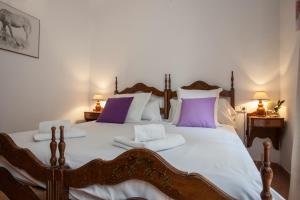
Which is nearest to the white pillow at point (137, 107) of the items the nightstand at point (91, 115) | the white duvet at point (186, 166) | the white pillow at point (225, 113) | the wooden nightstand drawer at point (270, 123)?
the nightstand at point (91, 115)

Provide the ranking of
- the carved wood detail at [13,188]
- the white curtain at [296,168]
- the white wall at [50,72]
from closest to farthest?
the carved wood detail at [13,188] → the white curtain at [296,168] → the white wall at [50,72]

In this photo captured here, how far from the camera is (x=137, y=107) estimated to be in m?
3.12

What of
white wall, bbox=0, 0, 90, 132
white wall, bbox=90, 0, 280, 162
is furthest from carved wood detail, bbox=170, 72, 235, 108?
white wall, bbox=0, 0, 90, 132

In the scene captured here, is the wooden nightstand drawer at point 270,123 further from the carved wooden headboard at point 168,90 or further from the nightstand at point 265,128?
the carved wooden headboard at point 168,90

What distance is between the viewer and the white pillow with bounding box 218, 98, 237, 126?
2.95m

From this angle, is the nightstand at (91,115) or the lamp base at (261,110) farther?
the nightstand at (91,115)

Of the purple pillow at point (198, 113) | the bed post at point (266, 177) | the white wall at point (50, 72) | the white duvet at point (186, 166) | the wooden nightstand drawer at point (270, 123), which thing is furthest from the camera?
the wooden nightstand drawer at point (270, 123)

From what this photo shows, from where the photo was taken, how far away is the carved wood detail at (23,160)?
134 centimetres

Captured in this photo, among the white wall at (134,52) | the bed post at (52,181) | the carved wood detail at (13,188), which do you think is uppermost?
the white wall at (134,52)

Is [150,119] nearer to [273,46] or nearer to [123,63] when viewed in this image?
[123,63]

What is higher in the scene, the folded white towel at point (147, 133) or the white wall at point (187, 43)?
the white wall at point (187, 43)

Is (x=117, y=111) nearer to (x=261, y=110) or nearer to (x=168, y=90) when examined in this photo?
(x=168, y=90)

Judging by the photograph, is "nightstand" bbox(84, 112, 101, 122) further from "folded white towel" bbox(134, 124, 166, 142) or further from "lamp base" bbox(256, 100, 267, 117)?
"lamp base" bbox(256, 100, 267, 117)

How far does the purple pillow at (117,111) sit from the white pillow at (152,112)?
0.98 feet
